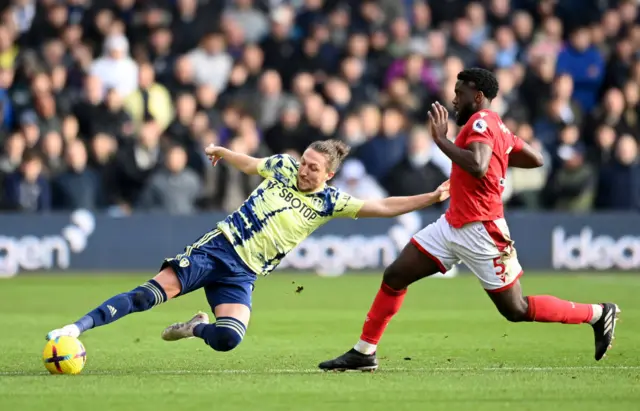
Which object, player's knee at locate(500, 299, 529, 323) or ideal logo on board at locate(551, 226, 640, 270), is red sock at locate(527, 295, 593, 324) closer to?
player's knee at locate(500, 299, 529, 323)

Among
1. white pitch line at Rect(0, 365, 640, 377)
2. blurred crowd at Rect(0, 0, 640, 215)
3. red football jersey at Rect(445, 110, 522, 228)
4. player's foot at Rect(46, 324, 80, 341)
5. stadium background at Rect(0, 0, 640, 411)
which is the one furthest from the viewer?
blurred crowd at Rect(0, 0, 640, 215)

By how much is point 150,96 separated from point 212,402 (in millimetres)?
12819

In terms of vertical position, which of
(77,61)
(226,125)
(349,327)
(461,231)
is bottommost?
(349,327)

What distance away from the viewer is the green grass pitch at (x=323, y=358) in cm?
797

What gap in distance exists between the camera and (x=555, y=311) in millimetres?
9477

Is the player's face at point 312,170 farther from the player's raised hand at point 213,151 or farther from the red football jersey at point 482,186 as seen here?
the red football jersey at point 482,186

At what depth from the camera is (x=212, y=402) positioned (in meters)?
7.86

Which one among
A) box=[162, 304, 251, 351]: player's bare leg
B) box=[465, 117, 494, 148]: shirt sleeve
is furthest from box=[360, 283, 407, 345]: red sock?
box=[465, 117, 494, 148]: shirt sleeve

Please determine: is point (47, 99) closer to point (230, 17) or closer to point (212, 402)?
point (230, 17)

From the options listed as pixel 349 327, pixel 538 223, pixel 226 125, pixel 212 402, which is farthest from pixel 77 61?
pixel 212 402

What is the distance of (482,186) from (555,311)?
113cm

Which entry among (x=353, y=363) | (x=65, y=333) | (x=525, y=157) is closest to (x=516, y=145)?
(x=525, y=157)

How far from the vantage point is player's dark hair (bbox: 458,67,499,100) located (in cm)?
921

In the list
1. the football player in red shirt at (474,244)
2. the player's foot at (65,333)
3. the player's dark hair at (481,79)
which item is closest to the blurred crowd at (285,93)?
the football player in red shirt at (474,244)
